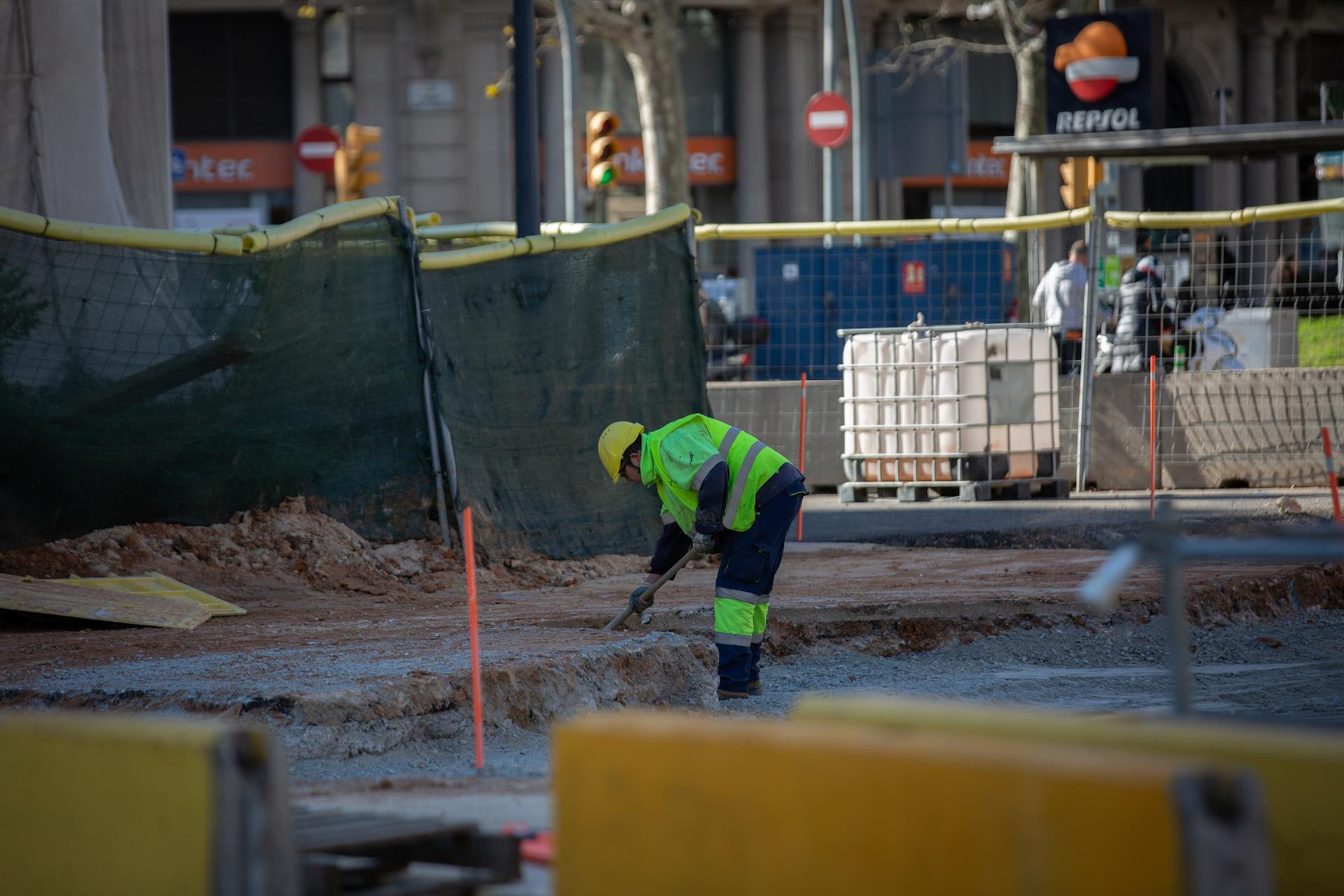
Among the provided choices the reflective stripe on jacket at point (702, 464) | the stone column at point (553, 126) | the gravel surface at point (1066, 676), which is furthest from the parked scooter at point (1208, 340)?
the stone column at point (553, 126)

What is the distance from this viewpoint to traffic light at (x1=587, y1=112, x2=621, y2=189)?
64.5 feet

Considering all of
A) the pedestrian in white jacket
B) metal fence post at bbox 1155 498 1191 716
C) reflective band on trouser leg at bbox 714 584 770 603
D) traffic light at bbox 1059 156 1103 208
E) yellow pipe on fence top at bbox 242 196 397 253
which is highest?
traffic light at bbox 1059 156 1103 208

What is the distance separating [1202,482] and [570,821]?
40.4 feet

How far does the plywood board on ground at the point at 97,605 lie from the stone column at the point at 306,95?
77.0ft

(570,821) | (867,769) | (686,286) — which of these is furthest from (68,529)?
(867,769)

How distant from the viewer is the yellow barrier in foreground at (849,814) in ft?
9.16

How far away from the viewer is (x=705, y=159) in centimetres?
3231

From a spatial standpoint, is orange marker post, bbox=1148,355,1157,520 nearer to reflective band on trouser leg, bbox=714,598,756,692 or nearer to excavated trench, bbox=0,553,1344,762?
excavated trench, bbox=0,553,1344,762

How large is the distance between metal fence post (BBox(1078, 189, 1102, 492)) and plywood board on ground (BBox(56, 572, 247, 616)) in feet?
27.5

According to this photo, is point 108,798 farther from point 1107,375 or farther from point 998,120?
point 998,120

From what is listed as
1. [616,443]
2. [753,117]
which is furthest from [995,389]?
[753,117]

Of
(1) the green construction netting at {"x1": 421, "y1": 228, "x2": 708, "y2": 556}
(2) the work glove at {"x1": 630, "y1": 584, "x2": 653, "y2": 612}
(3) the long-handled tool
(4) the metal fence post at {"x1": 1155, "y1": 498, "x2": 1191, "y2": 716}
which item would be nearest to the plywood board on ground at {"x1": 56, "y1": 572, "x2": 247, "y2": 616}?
(1) the green construction netting at {"x1": 421, "y1": 228, "x2": 708, "y2": 556}

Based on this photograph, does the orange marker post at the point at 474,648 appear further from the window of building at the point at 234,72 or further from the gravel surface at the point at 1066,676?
the window of building at the point at 234,72

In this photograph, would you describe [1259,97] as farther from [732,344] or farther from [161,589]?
[161,589]
